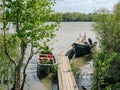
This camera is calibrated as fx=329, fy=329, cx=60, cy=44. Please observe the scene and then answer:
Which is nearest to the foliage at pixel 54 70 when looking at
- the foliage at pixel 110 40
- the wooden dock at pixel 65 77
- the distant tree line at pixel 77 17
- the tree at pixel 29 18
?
the wooden dock at pixel 65 77

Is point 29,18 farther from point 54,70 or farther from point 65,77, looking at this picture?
point 54,70

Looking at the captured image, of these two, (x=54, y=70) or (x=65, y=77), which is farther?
(x=54, y=70)

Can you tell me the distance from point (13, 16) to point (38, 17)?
3.67 feet

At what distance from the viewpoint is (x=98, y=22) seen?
33.0 meters

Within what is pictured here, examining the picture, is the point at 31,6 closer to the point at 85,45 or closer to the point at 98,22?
the point at 98,22

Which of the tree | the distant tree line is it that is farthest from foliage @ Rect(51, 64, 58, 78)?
the distant tree line

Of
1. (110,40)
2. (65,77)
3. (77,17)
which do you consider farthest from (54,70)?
(77,17)

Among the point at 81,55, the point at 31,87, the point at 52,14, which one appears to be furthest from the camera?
the point at 81,55

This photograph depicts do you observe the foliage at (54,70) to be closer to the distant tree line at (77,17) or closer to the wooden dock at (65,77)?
the wooden dock at (65,77)

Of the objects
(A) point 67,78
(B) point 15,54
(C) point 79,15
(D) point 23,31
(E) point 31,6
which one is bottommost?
(C) point 79,15

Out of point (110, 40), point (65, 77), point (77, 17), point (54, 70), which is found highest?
point (110, 40)

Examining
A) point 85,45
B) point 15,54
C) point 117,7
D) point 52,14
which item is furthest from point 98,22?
point 52,14

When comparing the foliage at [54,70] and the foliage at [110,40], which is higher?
the foliage at [110,40]

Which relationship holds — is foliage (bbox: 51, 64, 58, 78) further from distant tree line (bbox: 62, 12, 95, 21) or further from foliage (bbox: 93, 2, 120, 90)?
distant tree line (bbox: 62, 12, 95, 21)
